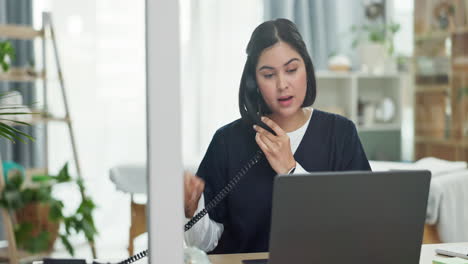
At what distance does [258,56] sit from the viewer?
1.56 meters

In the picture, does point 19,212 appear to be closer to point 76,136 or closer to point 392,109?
point 76,136

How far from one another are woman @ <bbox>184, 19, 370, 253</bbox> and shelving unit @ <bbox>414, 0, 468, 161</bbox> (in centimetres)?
239

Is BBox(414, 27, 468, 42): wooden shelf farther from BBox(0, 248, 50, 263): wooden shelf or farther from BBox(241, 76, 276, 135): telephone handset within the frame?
BBox(0, 248, 50, 263): wooden shelf

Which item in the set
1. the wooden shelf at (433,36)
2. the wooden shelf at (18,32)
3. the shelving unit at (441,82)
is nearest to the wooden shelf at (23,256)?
the wooden shelf at (18,32)

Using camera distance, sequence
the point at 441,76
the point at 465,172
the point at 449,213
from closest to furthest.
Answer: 1. the point at 449,213
2. the point at 465,172
3. the point at 441,76

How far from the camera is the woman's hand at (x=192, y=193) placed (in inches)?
57.4

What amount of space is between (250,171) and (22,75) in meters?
2.28

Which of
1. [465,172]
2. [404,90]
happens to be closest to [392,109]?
[404,90]

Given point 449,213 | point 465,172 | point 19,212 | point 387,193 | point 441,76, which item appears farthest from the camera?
point 441,76

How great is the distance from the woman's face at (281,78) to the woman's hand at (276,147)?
2.1 inches

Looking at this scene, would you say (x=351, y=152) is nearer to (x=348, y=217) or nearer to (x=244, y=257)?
(x=244, y=257)

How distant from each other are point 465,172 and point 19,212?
2458 mm

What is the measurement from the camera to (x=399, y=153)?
3893 mm

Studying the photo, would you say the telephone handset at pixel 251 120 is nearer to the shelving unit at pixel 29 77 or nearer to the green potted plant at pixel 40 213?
the shelving unit at pixel 29 77
